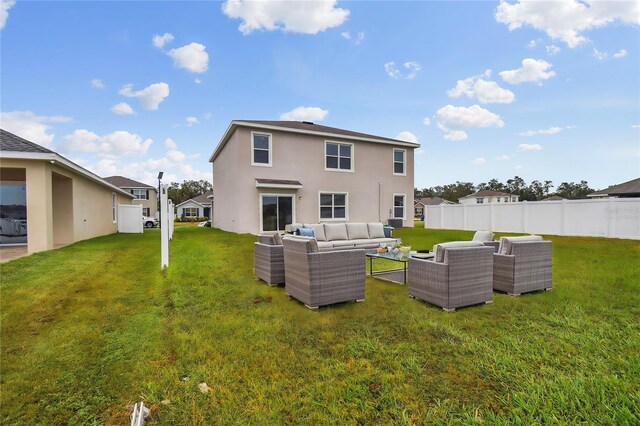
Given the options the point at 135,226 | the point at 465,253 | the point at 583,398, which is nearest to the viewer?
the point at 583,398

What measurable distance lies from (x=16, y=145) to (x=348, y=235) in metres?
10.6

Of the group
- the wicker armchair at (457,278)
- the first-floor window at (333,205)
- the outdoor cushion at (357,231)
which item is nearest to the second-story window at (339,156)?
the first-floor window at (333,205)

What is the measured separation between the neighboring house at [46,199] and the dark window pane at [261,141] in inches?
274

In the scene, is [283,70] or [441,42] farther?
[283,70]

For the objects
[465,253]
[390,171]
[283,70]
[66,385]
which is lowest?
[66,385]

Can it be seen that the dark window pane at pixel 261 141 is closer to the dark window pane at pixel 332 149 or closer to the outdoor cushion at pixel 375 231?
the dark window pane at pixel 332 149

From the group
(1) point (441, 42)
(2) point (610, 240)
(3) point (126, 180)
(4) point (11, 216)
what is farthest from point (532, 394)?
(3) point (126, 180)

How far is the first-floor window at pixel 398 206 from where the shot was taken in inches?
734

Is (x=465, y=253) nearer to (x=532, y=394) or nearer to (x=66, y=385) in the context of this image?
(x=532, y=394)

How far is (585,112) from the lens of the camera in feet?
45.3

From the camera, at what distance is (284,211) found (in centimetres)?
1517

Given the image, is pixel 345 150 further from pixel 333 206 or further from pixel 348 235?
pixel 348 235

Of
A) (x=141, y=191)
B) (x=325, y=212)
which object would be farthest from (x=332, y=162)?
(x=141, y=191)

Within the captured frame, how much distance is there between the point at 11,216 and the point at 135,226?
7.25 m
